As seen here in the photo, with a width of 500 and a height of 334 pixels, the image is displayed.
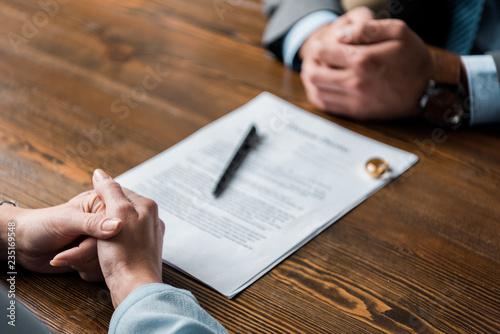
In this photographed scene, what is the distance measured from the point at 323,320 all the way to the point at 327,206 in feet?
0.74

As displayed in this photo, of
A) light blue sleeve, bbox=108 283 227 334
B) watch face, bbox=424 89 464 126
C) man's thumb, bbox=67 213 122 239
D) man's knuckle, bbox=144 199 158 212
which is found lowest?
watch face, bbox=424 89 464 126

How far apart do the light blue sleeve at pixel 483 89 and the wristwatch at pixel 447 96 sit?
1 centimetres

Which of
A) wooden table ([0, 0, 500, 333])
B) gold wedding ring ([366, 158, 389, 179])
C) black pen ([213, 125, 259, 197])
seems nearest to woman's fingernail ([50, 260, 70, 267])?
wooden table ([0, 0, 500, 333])

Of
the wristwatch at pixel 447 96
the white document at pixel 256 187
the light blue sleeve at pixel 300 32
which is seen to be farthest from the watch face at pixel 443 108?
the light blue sleeve at pixel 300 32

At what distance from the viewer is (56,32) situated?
1.27m

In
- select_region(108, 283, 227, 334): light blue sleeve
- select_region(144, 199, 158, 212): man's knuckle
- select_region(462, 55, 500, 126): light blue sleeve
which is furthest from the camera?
select_region(462, 55, 500, 126): light blue sleeve

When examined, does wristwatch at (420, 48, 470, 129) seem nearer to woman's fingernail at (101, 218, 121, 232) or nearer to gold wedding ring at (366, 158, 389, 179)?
gold wedding ring at (366, 158, 389, 179)

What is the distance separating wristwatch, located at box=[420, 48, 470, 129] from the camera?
1021 mm

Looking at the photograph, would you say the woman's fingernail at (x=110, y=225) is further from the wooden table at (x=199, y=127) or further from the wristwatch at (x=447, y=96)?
the wristwatch at (x=447, y=96)

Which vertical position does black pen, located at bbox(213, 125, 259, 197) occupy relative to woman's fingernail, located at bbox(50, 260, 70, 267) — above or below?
below

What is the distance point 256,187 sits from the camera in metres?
0.85

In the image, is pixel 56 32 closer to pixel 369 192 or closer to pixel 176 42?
pixel 176 42

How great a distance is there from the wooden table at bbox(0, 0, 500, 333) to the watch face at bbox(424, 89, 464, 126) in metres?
0.03

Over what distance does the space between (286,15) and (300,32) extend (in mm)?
70
